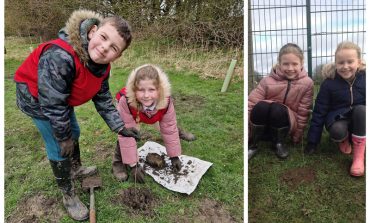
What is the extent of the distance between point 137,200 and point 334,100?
855 millimetres

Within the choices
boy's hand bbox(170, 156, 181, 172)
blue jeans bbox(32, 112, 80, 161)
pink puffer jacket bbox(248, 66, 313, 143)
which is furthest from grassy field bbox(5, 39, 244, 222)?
pink puffer jacket bbox(248, 66, 313, 143)

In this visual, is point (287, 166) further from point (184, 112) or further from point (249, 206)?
point (184, 112)

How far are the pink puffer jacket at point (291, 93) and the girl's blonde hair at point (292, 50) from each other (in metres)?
0.05

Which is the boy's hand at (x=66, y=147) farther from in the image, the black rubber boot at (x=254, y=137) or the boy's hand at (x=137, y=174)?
the black rubber boot at (x=254, y=137)

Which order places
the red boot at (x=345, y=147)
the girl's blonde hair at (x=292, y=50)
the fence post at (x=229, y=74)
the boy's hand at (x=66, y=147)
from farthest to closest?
the fence post at (x=229, y=74) → the red boot at (x=345, y=147) → the girl's blonde hair at (x=292, y=50) → the boy's hand at (x=66, y=147)

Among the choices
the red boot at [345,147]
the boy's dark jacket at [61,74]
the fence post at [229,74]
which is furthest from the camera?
the fence post at [229,74]

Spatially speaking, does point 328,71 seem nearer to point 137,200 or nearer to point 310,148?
point 310,148

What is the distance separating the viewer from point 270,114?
1.39 meters

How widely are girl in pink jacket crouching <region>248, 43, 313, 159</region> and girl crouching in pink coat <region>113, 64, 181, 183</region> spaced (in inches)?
13.0

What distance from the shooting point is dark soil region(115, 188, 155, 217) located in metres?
1.35

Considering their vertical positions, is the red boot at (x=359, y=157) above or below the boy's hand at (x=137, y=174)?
above

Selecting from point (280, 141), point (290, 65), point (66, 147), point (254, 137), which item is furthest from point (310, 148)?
point (66, 147)

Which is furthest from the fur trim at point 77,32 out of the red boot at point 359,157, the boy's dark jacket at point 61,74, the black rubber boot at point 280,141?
the red boot at point 359,157

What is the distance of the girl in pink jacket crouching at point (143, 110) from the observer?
4.43ft
